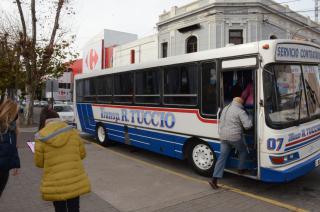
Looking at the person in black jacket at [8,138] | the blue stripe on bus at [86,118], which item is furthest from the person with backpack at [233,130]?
the blue stripe on bus at [86,118]

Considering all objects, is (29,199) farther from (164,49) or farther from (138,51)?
(138,51)

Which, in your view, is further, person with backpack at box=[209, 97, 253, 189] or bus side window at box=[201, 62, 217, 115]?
bus side window at box=[201, 62, 217, 115]

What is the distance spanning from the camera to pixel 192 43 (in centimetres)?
2519

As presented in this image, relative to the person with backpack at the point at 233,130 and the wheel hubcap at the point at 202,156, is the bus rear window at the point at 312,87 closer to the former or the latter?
the person with backpack at the point at 233,130

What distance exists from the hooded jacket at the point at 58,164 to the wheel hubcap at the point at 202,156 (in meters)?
3.87

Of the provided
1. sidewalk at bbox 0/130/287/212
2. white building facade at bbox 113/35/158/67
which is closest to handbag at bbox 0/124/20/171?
sidewalk at bbox 0/130/287/212

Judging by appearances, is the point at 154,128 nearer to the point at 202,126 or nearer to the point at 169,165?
the point at 169,165

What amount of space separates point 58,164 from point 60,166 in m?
0.03

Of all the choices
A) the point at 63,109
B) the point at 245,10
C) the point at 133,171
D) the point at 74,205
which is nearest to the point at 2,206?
the point at 74,205

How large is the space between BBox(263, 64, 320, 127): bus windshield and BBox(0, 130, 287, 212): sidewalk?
158 cm

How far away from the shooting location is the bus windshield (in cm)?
572

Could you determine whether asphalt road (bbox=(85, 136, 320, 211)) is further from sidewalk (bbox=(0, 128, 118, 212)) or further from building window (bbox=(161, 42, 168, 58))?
building window (bbox=(161, 42, 168, 58))

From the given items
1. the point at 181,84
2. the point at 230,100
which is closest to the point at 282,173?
the point at 230,100

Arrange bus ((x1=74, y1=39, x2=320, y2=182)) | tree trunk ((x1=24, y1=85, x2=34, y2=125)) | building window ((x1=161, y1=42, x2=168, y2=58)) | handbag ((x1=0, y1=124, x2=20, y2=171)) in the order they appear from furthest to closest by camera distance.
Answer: building window ((x1=161, y1=42, x2=168, y2=58)), tree trunk ((x1=24, y1=85, x2=34, y2=125)), bus ((x1=74, y1=39, x2=320, y2=182)), handbag ((x1=0, y1=124, x2=20, y2=171))
